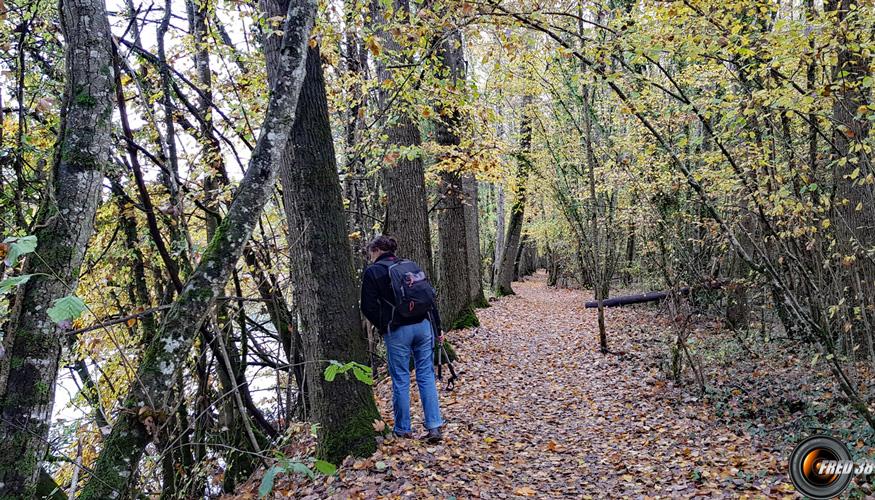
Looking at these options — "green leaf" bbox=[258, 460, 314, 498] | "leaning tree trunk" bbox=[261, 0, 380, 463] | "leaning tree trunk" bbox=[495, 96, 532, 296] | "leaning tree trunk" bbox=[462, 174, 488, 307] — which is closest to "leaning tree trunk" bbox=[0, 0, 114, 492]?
"green leaf" bbox=[258, 460, 314, 498]

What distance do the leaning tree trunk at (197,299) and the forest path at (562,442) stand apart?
227 centimetres

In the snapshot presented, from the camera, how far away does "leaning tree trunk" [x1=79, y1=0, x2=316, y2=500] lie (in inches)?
83.7

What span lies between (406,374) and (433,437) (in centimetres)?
74

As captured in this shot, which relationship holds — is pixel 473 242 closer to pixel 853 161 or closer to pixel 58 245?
pixel 853 161

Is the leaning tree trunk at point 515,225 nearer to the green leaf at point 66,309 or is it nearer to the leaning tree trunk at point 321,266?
the leaning tree trunk at point 321,266

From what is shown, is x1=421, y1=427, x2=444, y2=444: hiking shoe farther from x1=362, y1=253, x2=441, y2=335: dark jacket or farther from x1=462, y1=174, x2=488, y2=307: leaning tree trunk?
x1=462, y1=174, x2=488, y2=307: leaning tree trunk

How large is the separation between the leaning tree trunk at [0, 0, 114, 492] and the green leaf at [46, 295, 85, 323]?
0.40 meters

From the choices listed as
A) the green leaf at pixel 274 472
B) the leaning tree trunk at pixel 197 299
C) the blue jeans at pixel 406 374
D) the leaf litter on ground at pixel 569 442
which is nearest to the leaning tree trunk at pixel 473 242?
the leaf litter on ground at pixel 569 442

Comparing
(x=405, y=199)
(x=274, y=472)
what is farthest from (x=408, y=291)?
(x=405, y=199)

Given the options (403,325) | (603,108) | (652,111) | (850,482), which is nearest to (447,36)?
(403,325)

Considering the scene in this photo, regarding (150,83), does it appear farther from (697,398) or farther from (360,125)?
(697,398)

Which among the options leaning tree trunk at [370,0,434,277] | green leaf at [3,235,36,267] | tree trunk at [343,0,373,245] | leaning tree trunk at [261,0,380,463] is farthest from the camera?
leaning tree trunk at [370,0,434,277]

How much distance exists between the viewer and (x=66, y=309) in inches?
64.6

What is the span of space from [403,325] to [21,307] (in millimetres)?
3371
